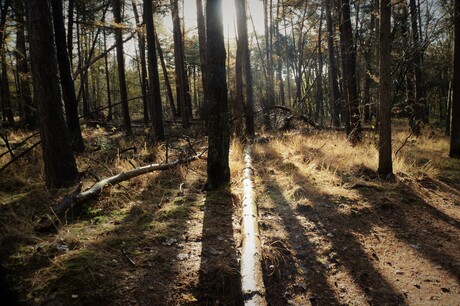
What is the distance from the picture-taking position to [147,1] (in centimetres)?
972

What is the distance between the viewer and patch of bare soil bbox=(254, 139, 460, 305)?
3.17 metres

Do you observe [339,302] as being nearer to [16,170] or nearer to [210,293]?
[210,293]

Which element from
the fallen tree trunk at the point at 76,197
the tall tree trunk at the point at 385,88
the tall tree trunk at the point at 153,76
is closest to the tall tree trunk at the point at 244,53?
the tall tree trunk at the point at 153,76

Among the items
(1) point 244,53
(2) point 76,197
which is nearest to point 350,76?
Result: (1) point 244,53

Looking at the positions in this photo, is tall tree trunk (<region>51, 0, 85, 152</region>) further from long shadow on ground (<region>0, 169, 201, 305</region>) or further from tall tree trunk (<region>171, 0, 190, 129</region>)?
tall tree trunk (<region>171, 0, 190, 129</region>)

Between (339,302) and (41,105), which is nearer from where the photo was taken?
(339,302)

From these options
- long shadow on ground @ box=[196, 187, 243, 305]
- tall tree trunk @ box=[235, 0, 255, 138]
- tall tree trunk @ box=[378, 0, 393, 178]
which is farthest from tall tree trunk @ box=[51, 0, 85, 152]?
tall tree trunk @ box=[378, 0, 393, 178]

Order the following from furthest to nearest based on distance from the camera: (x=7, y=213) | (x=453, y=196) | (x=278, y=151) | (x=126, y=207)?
(x=278, y=151)
(x=453, y=196)
(x=126, y=207)
(x=7, y=213)

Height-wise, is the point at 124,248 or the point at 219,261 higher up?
the point at 124,248

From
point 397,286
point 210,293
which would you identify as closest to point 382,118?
point 397,286

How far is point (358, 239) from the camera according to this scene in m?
4.20

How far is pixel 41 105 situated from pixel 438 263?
655 centimetres

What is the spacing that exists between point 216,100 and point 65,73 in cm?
481

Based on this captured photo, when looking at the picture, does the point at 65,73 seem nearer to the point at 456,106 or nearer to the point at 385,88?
the point at 385,88
